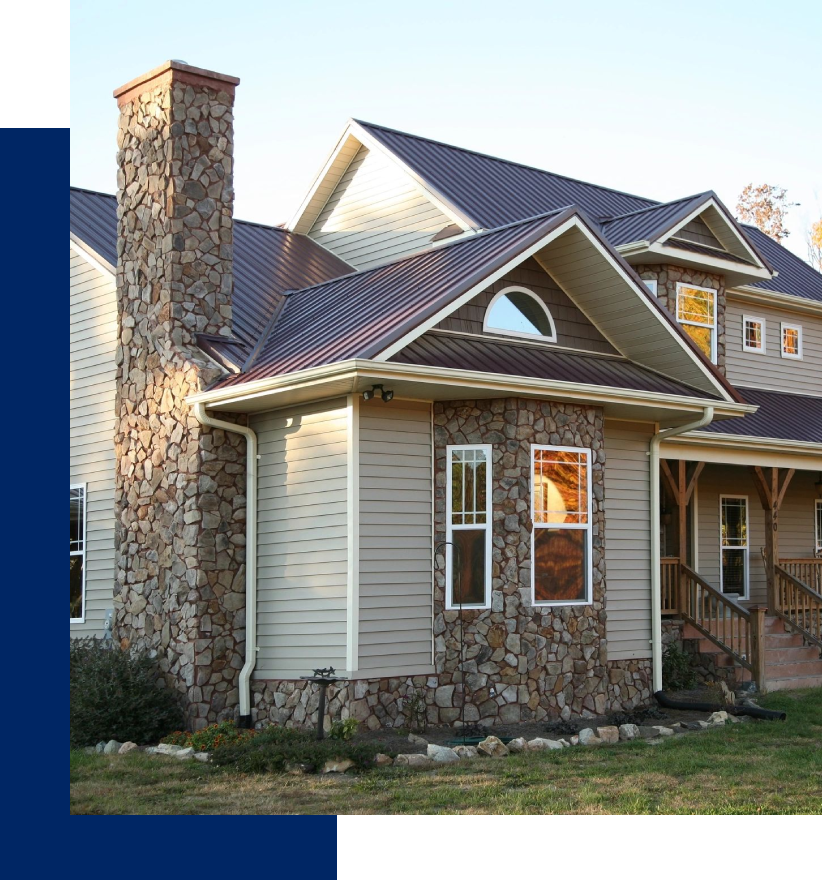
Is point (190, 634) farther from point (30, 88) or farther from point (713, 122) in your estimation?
point (713, 122)

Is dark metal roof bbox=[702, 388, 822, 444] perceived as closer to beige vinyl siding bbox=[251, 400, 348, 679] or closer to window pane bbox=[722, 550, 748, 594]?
window pane bbox=[722, 550, 748, 594]

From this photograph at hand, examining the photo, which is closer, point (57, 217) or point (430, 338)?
point (57, 217)

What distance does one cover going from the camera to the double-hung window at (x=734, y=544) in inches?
742

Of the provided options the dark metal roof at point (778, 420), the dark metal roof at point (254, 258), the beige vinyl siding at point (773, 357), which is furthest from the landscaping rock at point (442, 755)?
the beige vinyl siding at point (773, 357)

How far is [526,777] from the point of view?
30.2 feet

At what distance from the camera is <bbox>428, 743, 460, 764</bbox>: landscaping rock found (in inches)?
398

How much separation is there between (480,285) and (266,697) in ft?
15.8

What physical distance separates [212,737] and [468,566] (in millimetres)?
3051

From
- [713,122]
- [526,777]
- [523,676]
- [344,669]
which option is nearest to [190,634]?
[344,669]

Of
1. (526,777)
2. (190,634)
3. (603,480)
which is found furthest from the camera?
(603,480)

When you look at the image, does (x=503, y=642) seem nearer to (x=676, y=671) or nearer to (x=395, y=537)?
(x=395, y=537)

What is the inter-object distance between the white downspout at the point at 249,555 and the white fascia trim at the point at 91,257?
3102 millimetres

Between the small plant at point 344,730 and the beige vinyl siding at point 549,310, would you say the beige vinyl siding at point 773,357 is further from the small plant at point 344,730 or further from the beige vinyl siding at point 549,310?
the small plant at point 344,730

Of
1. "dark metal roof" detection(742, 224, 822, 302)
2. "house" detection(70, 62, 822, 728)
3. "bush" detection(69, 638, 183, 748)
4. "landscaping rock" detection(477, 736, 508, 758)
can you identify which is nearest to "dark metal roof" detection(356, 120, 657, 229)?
"house" detection(70, 62, 822, 728)
